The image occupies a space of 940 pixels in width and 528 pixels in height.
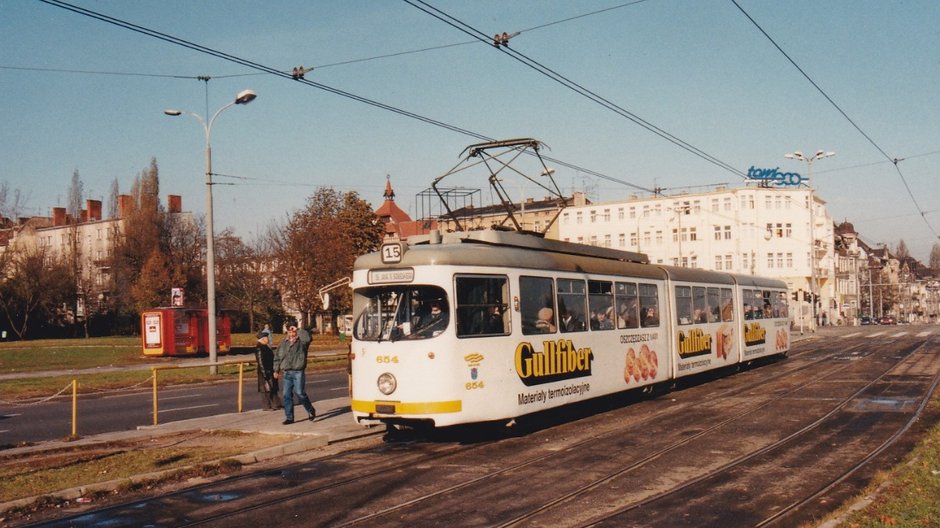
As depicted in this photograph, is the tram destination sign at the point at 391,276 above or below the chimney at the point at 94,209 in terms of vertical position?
below

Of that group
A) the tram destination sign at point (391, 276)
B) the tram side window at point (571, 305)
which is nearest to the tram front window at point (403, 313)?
the tram destination sign at point (391, 276)

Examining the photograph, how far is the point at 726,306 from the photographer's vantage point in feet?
79.6

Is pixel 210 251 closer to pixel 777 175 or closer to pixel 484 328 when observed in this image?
pixel 484 328

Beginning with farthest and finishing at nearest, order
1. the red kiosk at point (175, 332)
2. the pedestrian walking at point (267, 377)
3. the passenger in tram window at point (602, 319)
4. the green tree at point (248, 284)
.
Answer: the green tree at point (248, 284)
the red kiosk at point (175, 332)
the pedestrian walking at point (267, 377)
the passenger in tram window at point (602, 319)

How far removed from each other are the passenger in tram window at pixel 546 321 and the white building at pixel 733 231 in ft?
240

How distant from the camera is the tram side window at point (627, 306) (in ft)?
56.2

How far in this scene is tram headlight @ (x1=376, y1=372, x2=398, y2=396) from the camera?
12.5 m

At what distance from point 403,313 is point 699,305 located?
37.6ft

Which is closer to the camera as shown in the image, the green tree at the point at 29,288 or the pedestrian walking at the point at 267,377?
the pedestrian walking at the point at 267,377

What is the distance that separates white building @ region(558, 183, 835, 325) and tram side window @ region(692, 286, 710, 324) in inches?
2531

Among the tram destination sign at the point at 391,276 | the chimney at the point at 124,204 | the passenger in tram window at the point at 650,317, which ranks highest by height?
the chimney at the point at 124,204

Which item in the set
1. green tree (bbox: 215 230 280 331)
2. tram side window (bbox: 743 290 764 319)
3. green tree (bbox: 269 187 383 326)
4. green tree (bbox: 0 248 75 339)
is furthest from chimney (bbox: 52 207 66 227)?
tram side window (bbox: 743 290 764 319)

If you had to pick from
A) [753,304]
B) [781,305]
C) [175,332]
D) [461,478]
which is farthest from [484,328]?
[175,332]

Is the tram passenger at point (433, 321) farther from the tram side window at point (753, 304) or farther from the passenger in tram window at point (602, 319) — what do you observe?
the tram side window at point (753, 304)
